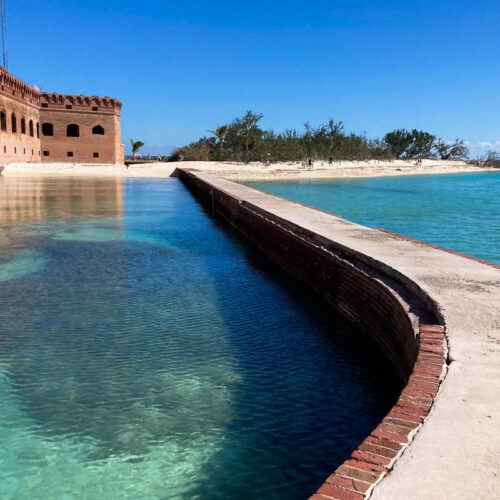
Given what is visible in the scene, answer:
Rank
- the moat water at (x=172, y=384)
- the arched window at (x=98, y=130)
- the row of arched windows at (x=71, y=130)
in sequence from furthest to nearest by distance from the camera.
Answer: the arched window at (x=98, y=130) → the row of arched windows at (x=71, y=130) → the moat water at (x=172, y=384)

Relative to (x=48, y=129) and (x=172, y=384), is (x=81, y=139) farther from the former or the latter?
(x=172, y=384)

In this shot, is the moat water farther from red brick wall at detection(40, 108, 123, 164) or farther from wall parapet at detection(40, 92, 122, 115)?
wall parapet at detection(40, 92, 122, 115)

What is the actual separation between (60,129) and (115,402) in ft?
141

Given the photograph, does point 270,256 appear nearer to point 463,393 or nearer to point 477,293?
point 477,293

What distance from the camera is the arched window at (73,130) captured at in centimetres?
4319

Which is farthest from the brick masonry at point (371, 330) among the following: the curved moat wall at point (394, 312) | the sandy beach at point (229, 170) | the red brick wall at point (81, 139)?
the red brick wall at point (81, 139)

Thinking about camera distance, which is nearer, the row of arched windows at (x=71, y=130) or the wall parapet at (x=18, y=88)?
the wall parapet at (x=18, y=88)

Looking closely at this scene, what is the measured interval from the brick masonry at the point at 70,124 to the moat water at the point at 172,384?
3557cm

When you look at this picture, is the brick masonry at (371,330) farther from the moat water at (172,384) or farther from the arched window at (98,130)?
the arched window at (98,130)

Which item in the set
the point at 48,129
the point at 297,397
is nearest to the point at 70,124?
the point at 48,129

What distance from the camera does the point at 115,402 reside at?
360cm

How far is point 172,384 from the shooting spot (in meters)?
3.88

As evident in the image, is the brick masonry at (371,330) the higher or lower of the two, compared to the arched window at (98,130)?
lower

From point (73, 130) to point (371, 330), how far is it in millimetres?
43115
